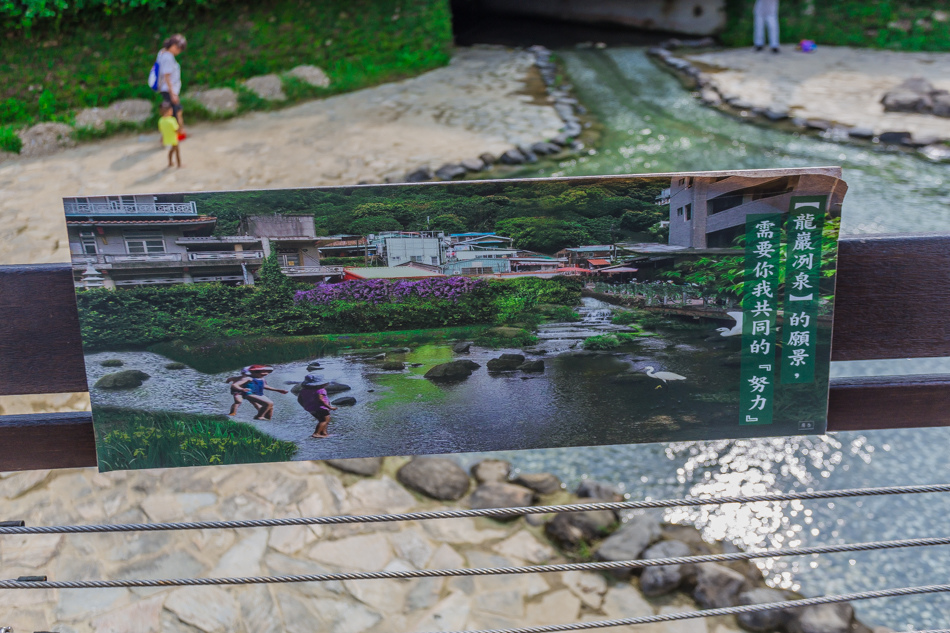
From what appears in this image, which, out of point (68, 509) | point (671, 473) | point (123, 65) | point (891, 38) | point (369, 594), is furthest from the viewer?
point (891, 38)

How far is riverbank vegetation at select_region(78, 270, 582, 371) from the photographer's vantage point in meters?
1.59

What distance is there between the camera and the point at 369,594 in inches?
128

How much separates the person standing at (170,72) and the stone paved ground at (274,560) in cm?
554

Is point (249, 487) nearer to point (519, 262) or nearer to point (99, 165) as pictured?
point (519, 262)

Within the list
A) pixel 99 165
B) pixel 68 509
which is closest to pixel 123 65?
pixel 99 165

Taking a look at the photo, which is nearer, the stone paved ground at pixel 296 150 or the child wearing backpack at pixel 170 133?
the stone paved ground at pixel 296 150

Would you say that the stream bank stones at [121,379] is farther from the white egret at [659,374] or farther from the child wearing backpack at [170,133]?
the child wearing backpack at [170,133]

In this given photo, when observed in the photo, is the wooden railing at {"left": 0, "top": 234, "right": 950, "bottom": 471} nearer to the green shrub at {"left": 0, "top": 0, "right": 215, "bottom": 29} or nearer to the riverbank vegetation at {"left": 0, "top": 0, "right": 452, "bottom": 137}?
the riverbank vegetation at {"left": 0, "top": 0, "right": 452, "bottom": 137}

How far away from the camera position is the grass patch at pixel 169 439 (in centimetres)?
166

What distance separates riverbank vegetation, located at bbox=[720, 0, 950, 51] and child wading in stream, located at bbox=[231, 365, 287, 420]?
40.7ft

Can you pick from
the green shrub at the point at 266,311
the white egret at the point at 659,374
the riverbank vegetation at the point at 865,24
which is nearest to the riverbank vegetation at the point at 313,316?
the green shrub at the point at 266,311

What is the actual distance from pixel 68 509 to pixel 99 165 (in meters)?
5.77

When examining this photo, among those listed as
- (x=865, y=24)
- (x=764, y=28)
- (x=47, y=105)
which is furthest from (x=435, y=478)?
(x=865, y=24)

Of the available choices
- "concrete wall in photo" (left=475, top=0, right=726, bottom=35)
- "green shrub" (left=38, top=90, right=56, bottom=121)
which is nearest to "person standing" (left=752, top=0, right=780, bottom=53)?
"concrete wall in photo" (left=475, top=0, right=726, bottom=35)
